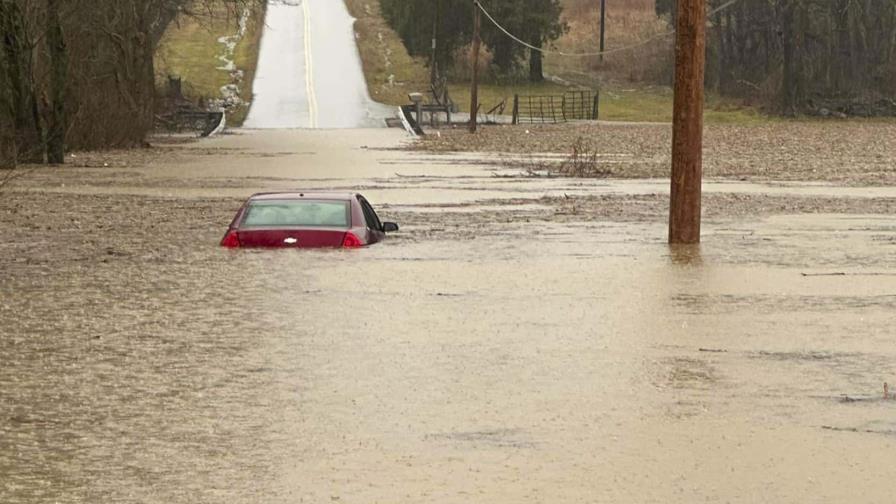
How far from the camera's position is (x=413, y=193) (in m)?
37.9

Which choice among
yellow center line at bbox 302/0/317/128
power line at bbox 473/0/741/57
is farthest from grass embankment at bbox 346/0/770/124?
yellow center line at bbox 302/0/317/128

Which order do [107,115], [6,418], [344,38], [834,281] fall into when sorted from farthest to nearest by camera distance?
[344,38] < [107,115] < [834,281] < [6,418]

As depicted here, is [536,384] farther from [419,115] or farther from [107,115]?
[419,115]

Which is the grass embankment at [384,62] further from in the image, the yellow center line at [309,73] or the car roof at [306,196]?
the car roof at [306,196]

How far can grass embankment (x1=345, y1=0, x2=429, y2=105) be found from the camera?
93.6m

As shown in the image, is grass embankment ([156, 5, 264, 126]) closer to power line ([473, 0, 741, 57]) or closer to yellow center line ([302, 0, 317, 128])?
yellow center line ([302, 0, 317, 128])

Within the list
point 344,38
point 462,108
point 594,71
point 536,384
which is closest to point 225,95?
point 462,108

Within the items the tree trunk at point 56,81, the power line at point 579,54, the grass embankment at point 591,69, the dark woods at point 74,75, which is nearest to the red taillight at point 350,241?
the dark woods at point 74,75

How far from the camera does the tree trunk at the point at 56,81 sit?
154ft

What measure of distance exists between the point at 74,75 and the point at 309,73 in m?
45.4

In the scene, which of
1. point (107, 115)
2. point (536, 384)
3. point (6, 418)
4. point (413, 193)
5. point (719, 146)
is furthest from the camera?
point (719, 146)

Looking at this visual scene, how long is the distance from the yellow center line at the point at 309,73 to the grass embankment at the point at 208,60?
2.89m

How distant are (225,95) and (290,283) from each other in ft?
231

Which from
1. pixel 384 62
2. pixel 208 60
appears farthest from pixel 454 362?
pixel 208 60
